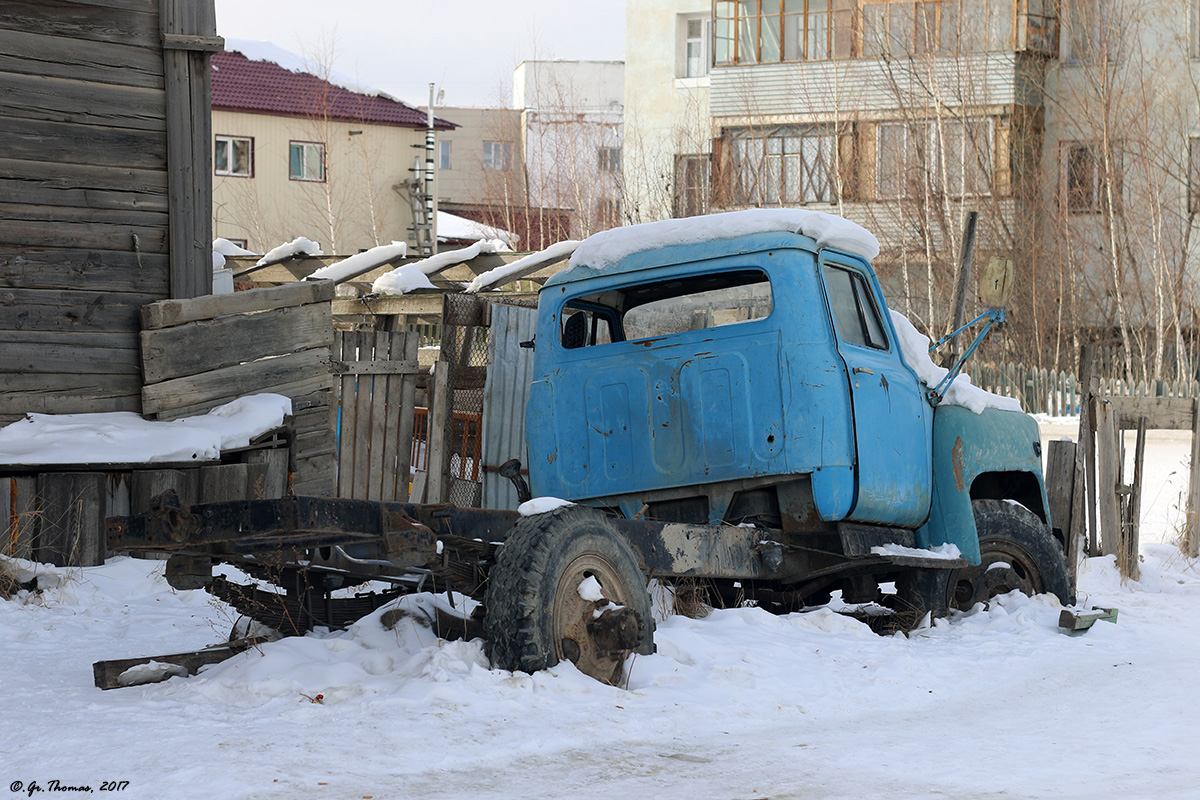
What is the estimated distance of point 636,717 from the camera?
4.70 metres

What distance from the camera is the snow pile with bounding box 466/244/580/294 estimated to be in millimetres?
12523

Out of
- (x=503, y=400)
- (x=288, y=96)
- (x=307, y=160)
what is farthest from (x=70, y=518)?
(x=307, y=160)

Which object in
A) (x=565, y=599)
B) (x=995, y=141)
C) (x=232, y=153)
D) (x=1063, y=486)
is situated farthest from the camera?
(x=232, y=153)

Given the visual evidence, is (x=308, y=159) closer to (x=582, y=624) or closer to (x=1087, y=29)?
(x=1087, y=29)

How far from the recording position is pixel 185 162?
9234mm

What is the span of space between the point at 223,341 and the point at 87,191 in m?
1.41

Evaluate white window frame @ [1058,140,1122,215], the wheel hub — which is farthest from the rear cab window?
white window frame @ [1058,140,1122,215]

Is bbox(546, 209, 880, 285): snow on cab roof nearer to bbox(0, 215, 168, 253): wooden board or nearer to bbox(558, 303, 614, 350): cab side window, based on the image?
bbox(558, 303, 614, 350): cab side window

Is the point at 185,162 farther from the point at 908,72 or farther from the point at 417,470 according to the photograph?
the point at 908,72

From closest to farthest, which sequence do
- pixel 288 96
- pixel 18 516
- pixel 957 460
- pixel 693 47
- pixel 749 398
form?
pixel 749 398 < pixel 957 460 < pixel 18 516 < pixel 693 47 < pixel 288 96

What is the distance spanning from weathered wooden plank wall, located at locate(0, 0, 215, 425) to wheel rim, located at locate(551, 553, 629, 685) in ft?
16.9

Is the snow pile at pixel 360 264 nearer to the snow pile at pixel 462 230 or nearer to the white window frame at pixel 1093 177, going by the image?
the white window frame at pixel 1093 177

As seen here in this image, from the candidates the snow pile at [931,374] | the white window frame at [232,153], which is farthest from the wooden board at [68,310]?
the white window frame at [232,153]

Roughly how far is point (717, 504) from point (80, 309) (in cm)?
501
